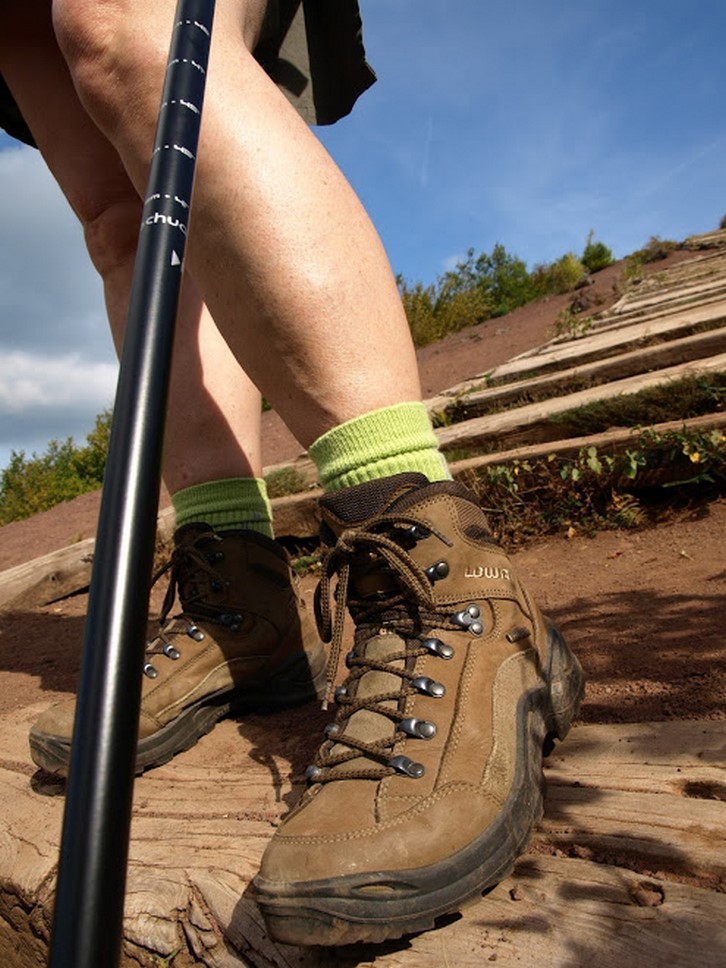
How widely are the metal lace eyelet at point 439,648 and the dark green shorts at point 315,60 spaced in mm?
1303

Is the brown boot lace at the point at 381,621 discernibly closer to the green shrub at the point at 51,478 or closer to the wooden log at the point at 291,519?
the wooden log at the point at 291,519

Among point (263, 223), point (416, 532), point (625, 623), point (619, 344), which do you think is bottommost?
point (625, 623)

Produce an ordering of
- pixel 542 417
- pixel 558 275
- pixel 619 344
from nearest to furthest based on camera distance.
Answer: pixel 542 417, pixel 619 344, pixel 558 275

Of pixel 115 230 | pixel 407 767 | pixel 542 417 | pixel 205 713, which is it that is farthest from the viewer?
pixel 542 417

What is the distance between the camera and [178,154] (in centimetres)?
78

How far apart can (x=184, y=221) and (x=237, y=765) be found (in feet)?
3.24

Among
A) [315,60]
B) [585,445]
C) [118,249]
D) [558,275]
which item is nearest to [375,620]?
[118,249]

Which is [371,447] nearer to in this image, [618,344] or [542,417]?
[542,417]

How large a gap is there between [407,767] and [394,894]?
0.15 m

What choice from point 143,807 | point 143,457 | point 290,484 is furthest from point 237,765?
point 290,484

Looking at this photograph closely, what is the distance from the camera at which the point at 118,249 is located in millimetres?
1811

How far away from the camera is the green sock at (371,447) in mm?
1121

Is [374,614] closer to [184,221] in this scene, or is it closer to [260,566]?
[260,566]

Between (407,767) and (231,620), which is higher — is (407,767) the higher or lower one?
the lower one
